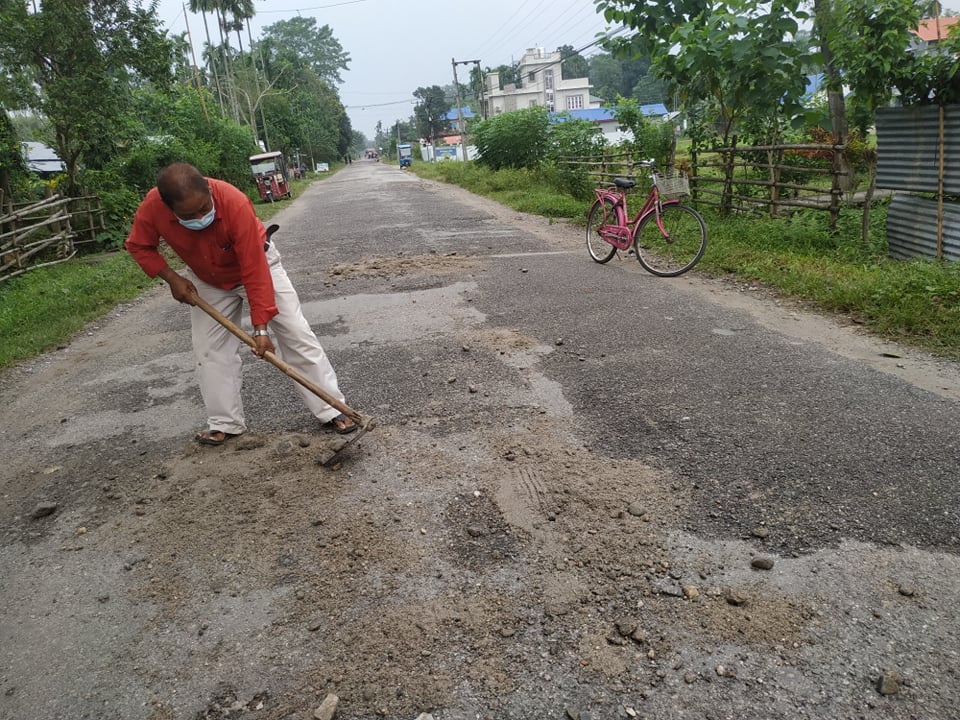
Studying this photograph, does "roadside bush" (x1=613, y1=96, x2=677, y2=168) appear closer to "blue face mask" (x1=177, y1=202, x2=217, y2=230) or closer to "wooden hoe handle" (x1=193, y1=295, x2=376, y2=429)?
"wooden hoe handle" (x1=193, y1=295, x2=376, y2=429)

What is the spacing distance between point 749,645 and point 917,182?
6353 millimetres

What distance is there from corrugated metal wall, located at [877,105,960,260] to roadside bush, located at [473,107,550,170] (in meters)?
15.6

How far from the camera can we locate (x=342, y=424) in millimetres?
3746

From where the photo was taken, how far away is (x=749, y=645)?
80.3 inches

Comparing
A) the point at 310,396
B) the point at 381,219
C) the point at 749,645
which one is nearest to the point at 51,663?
the point at 310,396

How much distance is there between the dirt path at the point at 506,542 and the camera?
1984 millimetres

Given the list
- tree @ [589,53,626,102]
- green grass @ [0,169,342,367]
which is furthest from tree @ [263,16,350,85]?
green grass @ [0,169,342,367]

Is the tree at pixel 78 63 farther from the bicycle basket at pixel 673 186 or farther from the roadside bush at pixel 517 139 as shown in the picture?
the roadside bush at pixel 517 139

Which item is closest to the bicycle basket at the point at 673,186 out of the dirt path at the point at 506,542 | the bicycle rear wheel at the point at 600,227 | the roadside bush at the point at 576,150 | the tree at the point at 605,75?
the bicycle rear wheel at the point at 600,227

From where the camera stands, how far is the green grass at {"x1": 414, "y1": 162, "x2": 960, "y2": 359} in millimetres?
4880

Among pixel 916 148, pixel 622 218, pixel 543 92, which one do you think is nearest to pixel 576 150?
pixel 622 218

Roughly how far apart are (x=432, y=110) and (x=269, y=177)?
2832 inches

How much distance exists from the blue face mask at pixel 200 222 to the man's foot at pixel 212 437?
1.17m

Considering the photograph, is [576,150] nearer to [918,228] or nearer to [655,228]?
[655,228]
